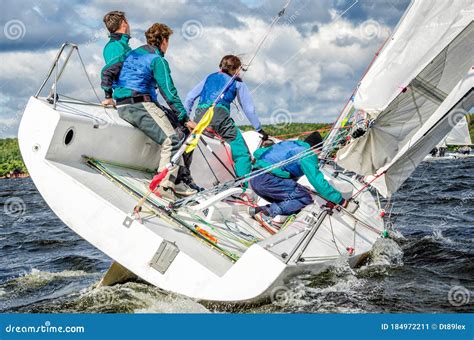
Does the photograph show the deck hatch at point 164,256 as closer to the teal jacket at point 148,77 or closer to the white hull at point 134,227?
the white hull at point 134,227

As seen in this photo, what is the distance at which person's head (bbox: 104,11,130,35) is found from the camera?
6.00 metres

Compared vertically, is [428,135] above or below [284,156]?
above

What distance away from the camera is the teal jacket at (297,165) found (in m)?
5.66

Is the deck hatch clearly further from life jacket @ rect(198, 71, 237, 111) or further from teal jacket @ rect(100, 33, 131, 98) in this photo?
life jacket @ rect(198, 71, 237, 111)

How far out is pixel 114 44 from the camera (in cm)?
600

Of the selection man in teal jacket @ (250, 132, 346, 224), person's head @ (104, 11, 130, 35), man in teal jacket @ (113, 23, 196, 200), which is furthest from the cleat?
person's head @ (104, 11, 130, 35)

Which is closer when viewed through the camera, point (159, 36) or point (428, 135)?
point (159, 36)

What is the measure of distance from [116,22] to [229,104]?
142cm

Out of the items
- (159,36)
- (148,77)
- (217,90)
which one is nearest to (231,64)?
(217,90)

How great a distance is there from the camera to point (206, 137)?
282 inches

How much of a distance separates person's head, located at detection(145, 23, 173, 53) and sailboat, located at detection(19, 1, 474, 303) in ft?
2.43

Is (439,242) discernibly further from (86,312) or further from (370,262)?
(86,312)

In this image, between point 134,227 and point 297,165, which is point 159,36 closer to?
point 297,165
